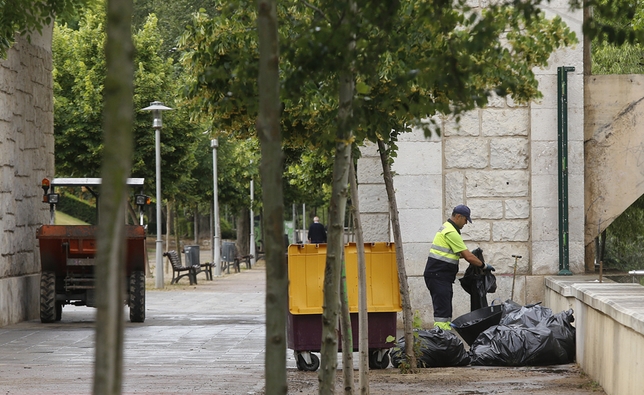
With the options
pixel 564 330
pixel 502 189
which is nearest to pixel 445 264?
pixel 564 330

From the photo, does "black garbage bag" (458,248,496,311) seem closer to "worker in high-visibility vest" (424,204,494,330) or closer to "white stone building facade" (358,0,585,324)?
"worker in high-visibility vest" (424,204,494,330)

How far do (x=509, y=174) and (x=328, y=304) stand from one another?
8902 mm

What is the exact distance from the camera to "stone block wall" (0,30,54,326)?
605 inches

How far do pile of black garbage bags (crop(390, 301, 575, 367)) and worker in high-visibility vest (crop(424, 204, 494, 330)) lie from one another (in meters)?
0.68

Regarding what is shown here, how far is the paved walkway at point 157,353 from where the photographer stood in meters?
9.16

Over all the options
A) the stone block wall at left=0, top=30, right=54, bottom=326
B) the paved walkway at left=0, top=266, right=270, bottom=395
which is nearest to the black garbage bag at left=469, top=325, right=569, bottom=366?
the paved walkway at left=0, top=266, right=270, bottom=395

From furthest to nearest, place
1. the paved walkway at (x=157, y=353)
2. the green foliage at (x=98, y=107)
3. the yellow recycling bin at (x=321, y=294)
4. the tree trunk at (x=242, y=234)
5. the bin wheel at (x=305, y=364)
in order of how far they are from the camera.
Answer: the tree trunk at (x=242, y=234) → the green foliage at (x=98, y=107) → the bin wheel at (x=305, y=364) → the yellow recycling bin at (x=321, y=294) → the paved walkway at (x=157, y=353)

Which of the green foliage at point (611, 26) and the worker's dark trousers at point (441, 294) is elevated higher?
the green foliage at point (611, 26)

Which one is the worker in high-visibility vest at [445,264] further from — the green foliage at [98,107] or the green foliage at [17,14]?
the green foliage at [98,107]

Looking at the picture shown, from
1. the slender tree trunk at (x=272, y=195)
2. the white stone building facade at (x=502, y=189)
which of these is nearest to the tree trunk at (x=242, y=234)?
the white stone building facade at (x=502, y=189)

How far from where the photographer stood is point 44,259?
15547mm

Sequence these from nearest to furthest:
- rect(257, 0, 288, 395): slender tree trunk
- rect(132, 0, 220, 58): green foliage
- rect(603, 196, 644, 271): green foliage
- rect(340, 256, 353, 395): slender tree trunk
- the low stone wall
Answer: rect(257, 0, 288, 395): slender tree trunk → rect(340, 256, 353, 395): slender tree trunk → the low stone wall → rect(603, 196, 644, 271): green foliage → rect(132, 0, 220, 58): green foliage

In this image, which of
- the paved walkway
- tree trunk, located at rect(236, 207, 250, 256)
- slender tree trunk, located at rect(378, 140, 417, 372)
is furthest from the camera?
tree trunk, located at rect(236, 207, 250, 256)

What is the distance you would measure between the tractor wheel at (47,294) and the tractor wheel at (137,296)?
1.10m
